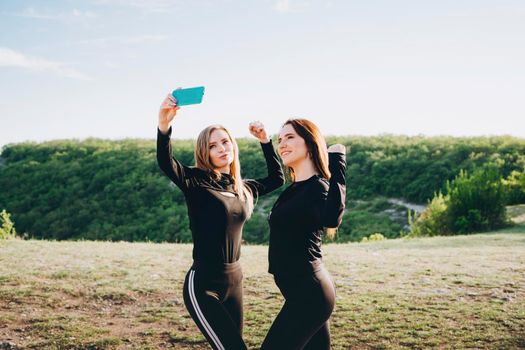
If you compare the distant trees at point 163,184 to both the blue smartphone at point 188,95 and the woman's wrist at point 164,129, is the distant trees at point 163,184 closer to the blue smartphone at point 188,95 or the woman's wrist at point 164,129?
the woman's wrist at point 164,129

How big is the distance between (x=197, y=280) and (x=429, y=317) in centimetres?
443

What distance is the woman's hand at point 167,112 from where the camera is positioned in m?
3.63

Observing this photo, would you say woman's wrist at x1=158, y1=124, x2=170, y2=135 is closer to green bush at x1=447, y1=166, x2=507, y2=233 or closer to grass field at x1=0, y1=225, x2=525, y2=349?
grass field at x1=0, y1=225, x2=525, y2=349

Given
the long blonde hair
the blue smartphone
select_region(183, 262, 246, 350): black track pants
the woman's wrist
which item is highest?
the blue smartphone

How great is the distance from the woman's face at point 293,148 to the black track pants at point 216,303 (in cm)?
86

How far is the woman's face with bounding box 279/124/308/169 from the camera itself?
362cm

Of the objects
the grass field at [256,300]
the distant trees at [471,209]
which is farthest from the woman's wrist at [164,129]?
the distant trees at [471,209]

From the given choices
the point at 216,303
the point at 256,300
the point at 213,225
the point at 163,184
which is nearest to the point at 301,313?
the point at 216,303

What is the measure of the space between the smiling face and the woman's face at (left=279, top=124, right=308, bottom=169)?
531mm

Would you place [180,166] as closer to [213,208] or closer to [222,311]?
[213,208]

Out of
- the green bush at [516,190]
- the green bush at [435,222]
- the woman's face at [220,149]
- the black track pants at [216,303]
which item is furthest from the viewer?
the green bush at [516,190]

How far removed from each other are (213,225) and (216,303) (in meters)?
0.54

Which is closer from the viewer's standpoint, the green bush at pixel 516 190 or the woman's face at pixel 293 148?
the woman's face at pixel 293 148

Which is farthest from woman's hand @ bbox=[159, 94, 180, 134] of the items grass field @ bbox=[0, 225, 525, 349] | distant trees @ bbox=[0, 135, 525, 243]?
distant trees @ bbox=[0, 135, 525, 243]
